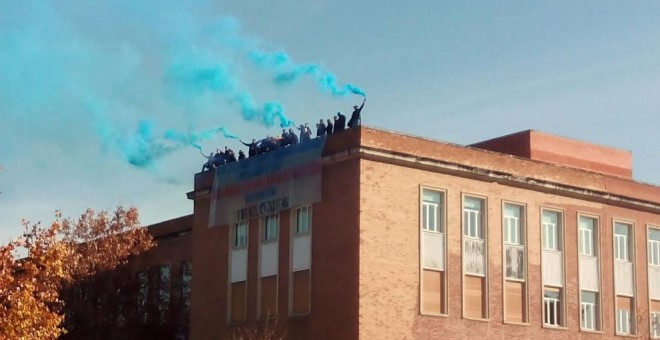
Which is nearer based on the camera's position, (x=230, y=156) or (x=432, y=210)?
(x=432, y=210)

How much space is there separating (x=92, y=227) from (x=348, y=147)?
45.8ft

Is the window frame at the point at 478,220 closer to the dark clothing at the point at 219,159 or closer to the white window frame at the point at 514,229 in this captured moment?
the white window frame at the point at 514,229

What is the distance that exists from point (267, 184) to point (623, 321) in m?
14.7

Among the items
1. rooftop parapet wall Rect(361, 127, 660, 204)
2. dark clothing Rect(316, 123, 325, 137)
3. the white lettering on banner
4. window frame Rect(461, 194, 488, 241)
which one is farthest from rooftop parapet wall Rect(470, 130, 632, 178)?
the white lettering on banner

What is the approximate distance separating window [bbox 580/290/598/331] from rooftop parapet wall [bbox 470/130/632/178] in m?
5.53

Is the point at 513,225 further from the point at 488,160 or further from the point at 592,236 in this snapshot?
the point at 592,236

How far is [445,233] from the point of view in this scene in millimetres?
42094

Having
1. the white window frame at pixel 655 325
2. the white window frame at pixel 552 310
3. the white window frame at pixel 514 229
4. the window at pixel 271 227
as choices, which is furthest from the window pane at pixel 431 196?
the white window frame at pixel 655 325

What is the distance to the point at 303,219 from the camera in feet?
141

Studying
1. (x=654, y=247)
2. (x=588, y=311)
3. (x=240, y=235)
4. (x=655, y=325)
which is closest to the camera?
(x=240, y=235)

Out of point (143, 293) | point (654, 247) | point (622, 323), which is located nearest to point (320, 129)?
Answer: point (143, 293)

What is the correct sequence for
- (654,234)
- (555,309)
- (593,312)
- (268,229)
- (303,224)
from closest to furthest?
1. (303,224)
2. (268,229)
3. (555,309)
4. (593,312)
5. (654,234)

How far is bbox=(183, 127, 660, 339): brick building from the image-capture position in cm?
4069

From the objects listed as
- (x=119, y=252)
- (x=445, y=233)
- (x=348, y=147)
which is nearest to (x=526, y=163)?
(x=445, y=233)
